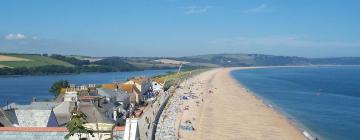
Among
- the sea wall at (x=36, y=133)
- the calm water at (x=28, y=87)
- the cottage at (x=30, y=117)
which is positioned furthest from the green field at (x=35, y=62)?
the sea wall at (x=36, y=133)

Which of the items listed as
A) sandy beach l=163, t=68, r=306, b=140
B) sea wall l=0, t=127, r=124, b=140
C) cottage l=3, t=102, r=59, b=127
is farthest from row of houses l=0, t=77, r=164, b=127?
sandy beach l=163, t=68, r=306, b=140

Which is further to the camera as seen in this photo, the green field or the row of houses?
the green field

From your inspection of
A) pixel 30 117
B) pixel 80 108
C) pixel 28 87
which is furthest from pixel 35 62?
pixel 30 117

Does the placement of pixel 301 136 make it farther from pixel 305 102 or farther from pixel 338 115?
pixel 305 102

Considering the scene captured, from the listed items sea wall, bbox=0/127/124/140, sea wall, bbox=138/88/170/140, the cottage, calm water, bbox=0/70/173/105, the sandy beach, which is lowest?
calm water, bbox=0/70/173/105

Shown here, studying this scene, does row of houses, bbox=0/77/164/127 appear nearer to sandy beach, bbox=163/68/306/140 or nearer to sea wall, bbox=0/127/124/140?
sea wall, bbox=0/127/124/140

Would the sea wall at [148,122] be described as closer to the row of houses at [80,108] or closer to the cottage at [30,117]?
the row of houses at [80,108]

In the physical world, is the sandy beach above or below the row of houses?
below

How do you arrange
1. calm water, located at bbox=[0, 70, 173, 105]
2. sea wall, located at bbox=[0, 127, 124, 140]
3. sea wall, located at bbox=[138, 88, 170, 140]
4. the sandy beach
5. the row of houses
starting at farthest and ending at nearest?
calm water, located at bbox=[0, 70, 173, 105], the sandy beach, the row of houses, sea wall, located at bbox=[138, 88, 170, 140], sea wall, located at bbox=[0, 127, 124, 140]

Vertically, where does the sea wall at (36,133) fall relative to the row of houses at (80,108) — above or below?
above
